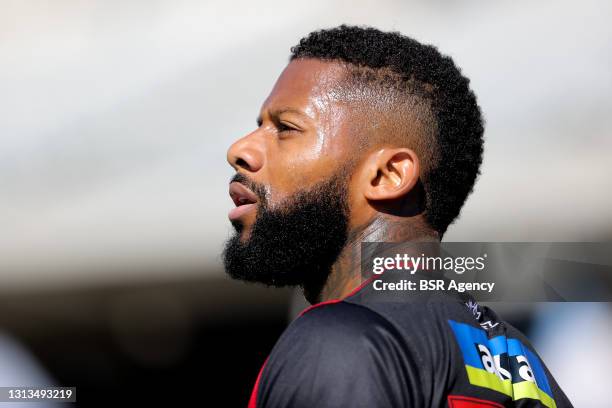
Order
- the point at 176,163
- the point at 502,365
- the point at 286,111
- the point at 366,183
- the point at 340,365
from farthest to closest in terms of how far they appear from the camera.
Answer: the point at 176,163 < the point at 286,111 < the point at 366,183 < the point at 502,365 < the point at 340,365

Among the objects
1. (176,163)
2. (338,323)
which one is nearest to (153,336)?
(176,163)

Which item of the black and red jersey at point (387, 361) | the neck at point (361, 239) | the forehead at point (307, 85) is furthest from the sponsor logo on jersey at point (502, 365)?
the forehead at point (307, 85)

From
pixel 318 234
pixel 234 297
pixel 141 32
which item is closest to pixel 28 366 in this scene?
pixel 234 297

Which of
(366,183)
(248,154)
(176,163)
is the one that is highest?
(176,163)

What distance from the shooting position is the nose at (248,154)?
8.35 feet

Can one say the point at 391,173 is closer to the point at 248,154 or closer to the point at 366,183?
the point at 366,183

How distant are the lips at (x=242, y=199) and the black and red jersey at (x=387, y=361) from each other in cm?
46

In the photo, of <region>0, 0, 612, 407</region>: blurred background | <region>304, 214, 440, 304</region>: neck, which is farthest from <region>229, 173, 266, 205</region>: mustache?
<region>0, 0, 612, 407</region>: blurred background

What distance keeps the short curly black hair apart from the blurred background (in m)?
4.68

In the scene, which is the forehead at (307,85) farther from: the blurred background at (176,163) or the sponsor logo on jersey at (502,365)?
the blurred background at (176,163)

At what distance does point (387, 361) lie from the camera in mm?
1894

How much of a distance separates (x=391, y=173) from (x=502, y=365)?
630 mm

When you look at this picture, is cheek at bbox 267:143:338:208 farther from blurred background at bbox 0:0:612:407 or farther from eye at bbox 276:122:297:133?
blurred background at bbox 0:0:612:407

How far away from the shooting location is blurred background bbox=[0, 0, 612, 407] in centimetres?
749
